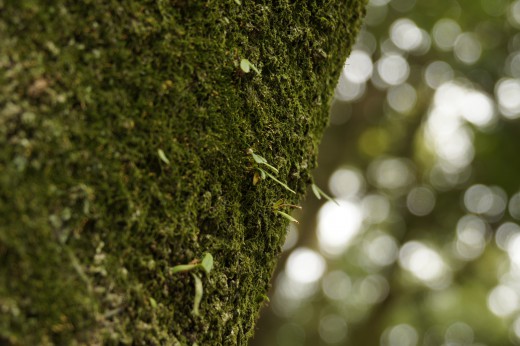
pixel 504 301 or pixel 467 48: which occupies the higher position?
pixel 467 48

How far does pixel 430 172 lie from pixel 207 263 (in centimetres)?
1759

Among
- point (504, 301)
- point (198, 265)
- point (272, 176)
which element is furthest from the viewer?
point (504, 301)

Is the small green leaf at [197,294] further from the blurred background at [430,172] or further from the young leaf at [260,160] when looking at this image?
the blurred background at [430,172]

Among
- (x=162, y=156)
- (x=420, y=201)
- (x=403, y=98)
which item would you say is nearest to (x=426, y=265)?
(x=420, y=201)

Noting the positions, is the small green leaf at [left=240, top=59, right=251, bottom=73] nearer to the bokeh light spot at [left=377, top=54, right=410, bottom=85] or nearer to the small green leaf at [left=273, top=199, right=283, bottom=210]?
the small green leaf at [left=273, top=199, right=283, bottom=210]

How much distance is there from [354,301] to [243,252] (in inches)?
974

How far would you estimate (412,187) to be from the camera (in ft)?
60.4

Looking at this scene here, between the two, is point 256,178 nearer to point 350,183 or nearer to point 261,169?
point 261,169

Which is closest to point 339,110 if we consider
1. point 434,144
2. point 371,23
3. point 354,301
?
point 371,23

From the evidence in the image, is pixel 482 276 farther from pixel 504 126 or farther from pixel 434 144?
pixel 504 126

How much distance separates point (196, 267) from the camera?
4.67 ft

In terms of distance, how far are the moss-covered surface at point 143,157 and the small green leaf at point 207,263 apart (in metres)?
0.03

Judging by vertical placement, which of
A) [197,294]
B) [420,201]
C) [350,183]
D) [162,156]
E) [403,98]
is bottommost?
[350,183]

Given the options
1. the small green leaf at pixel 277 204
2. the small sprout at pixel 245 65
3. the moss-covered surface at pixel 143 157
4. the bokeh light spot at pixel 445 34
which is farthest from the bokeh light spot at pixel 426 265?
the small sprout at pixel 245 65
